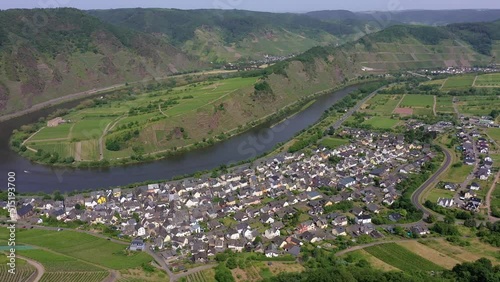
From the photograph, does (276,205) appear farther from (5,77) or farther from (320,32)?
(320,32)

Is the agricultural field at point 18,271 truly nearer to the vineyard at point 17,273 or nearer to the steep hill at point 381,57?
the vineyard at point 17,273

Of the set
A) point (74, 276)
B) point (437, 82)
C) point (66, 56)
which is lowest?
point (74, 276)

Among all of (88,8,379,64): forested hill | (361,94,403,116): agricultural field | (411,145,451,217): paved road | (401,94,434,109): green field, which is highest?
(88,8,379,64): forested hill

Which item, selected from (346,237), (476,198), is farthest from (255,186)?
(476,198)

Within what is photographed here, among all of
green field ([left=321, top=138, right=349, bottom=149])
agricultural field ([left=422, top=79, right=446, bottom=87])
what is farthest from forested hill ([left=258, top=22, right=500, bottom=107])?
green field ([left=321, top=138, right=349, bottom=149])

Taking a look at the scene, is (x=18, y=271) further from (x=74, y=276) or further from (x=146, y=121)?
(x=146, y=121)

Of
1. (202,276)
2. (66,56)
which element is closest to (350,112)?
(202,276)

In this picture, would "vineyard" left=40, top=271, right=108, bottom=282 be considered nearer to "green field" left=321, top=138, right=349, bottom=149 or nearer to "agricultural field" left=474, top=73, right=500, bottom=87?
"green field" left=321, top=138, right=349, bottom=149
